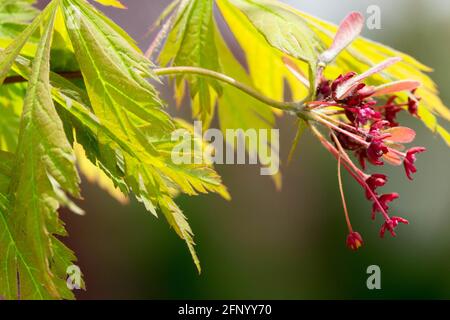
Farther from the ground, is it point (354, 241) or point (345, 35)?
point (345, 35)

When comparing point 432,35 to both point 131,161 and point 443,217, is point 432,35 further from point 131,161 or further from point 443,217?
point 131,161

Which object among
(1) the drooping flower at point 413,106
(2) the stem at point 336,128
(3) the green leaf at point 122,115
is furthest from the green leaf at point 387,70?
(3) the green leaf at point 122,115

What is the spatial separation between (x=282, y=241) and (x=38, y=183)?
4777 millimetres

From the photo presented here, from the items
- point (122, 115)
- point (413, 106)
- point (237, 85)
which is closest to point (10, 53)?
point (122, 115)

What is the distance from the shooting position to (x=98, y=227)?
445 cm

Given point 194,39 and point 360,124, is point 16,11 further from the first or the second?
point 360,124

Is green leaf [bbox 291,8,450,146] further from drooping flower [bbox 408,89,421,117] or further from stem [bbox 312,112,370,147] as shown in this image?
stem [bbox 312,112,370,147]

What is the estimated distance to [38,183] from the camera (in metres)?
0.44

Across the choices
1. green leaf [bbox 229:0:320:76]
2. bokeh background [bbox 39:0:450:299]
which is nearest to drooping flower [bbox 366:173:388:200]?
green leaf [bbox 229:0:320:76]

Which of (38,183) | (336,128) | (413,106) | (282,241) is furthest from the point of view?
(282,241)

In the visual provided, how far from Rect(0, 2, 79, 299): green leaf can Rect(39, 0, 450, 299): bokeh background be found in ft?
12.3

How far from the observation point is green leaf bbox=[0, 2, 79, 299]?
0.44 metres

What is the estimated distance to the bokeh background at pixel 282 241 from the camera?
14.8 feet
